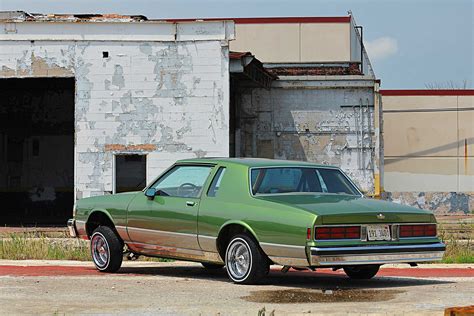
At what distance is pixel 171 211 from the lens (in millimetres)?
12828

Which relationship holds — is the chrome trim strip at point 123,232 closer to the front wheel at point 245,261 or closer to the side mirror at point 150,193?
the side mirror at point 150,193

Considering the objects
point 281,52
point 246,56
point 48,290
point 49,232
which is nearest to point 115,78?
point 246,56

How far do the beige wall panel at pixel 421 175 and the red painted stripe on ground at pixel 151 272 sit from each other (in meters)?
30.0

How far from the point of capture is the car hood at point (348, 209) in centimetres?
1123

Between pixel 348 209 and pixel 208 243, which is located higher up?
pixel 348 209

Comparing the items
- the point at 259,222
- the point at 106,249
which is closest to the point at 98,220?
the point at 106,249

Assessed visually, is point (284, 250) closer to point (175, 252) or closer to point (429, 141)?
point (175, 252)

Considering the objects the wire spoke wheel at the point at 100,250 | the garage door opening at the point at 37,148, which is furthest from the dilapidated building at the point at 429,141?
the wire spoke wheel at the point at 100,250

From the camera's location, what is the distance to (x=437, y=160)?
145ft

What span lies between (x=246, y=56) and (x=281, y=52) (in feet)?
45.8

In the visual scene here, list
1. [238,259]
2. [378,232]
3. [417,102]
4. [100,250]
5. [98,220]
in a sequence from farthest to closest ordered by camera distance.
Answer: [417,102], [98,220], [100,250], [238,259], [378,232]

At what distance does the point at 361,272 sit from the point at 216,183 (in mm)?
2057

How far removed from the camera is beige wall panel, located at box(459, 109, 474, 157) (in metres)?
43.7

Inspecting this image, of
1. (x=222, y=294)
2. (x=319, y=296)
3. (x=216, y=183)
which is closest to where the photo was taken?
(x=319, y=296)
